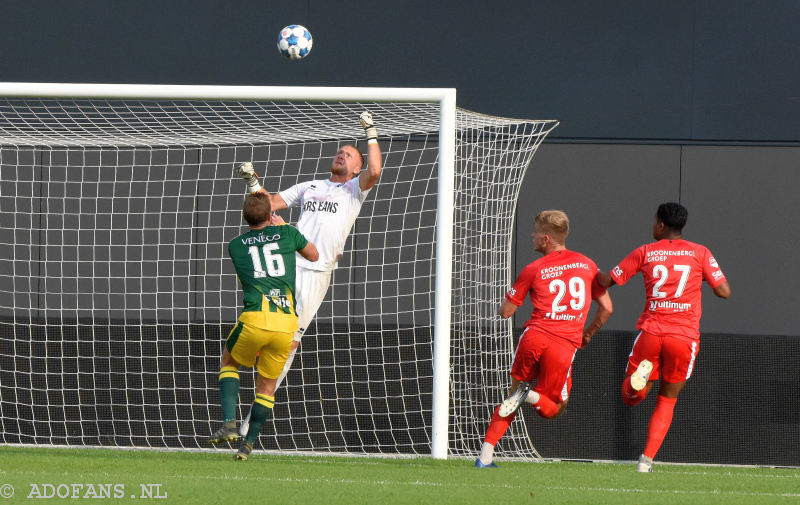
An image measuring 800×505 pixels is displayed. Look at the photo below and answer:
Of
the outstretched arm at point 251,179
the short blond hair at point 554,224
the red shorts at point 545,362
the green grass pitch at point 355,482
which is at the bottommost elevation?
the green grass pitch at point 355,482

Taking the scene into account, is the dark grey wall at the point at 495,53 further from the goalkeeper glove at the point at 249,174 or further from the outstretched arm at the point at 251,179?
the goalkeeper glove at the point at 249,174

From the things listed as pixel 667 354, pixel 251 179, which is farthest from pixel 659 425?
pixel 251 179

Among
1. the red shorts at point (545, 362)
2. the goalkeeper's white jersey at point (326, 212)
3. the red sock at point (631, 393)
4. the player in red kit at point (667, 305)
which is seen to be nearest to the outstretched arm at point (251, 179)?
the goalkeeper's white jersey at point (326, 212)

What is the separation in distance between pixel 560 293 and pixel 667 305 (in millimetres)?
659

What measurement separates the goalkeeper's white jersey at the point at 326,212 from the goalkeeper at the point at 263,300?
0.87 meters

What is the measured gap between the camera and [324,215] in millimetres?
7066

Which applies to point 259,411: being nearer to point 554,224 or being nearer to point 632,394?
point 554,224

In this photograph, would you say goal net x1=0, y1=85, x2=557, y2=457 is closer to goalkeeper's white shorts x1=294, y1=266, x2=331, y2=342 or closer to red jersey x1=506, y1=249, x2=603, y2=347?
goalkeeper's white shorts x1=294, y1=266, x2=331, y2=342

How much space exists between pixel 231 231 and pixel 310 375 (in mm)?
1501

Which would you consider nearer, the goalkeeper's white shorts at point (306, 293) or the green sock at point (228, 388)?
the green sock at point (228, 388)

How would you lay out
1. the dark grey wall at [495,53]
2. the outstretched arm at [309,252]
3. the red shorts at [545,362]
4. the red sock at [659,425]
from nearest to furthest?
the outstretched arm at [309,252], the red shorts at [545,362], the red sock at [659,425], the dark grey wall at [495,53]

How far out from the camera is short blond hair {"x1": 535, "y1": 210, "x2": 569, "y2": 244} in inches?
251
